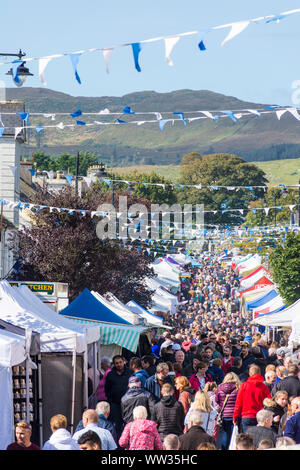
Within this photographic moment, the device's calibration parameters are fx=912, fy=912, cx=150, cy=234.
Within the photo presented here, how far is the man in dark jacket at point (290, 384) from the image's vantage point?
44.1 ft

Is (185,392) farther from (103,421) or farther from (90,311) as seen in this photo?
(90,311)

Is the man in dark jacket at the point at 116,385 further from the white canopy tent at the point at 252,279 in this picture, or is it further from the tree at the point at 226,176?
the tree at the point at 226,176

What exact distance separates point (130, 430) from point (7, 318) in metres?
5.79

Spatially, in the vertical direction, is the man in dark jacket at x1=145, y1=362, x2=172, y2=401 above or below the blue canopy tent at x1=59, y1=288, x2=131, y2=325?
above

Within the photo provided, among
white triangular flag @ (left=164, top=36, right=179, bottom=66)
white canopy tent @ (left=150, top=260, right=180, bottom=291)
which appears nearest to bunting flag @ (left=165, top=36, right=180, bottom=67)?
white triangular flag @ (left=164, top=36, right=179, bottom=66)

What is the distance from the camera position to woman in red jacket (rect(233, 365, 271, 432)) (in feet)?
42.1

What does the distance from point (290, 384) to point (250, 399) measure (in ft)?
3.10

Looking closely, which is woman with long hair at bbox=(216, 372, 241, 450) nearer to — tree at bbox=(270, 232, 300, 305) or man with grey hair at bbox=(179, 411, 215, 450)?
man with grey hair at bbox=(179, 411, 215, 450)

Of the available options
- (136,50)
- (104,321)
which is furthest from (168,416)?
(104,321)

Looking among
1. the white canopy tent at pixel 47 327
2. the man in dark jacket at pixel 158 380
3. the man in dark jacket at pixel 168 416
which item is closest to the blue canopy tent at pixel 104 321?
the white canopy tent at pixel 47 327

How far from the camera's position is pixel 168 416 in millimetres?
11492

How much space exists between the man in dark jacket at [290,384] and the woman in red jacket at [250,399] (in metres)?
0.56

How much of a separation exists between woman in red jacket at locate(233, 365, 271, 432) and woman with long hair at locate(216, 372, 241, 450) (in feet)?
1.90
